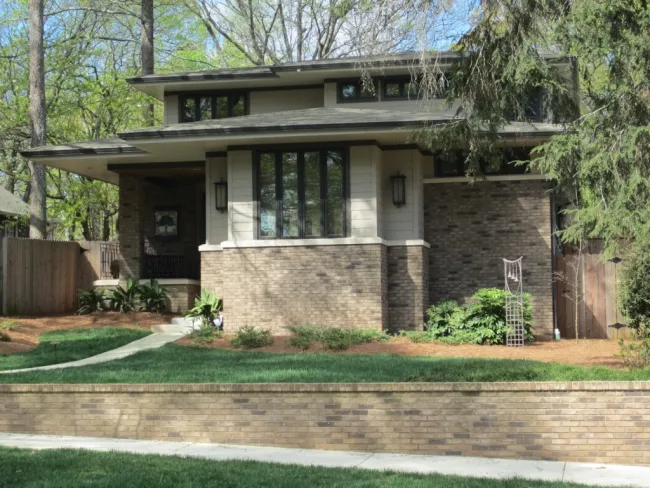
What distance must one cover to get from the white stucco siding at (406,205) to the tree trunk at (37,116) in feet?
39.4

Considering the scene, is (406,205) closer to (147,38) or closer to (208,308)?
(208,308)

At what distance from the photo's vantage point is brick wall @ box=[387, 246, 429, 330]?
19.5 m

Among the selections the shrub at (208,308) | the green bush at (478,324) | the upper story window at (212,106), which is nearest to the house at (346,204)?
the shrub at (208,308)

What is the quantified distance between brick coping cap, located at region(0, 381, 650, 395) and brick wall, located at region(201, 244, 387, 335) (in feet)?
26.1

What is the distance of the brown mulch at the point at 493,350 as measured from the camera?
1603 cm

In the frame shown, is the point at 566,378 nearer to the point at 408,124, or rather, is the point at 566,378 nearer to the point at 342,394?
the point at 342,394

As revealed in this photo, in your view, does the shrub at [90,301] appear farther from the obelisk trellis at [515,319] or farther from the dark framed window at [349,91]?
the obelisk trellis at [515,319]

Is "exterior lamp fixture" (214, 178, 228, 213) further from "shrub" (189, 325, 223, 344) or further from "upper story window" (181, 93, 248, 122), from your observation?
"shrub" (189, 325, 223, 344)

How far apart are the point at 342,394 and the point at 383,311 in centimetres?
862

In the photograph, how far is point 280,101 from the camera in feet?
75.7

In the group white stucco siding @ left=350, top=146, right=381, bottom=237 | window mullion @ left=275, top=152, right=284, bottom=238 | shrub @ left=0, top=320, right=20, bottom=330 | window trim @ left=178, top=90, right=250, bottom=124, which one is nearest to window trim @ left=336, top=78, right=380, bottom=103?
window trim @ left=178, top=90, right=250, bottom=124

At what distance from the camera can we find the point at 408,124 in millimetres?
17984

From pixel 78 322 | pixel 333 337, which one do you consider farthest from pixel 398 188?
pixel 78 322

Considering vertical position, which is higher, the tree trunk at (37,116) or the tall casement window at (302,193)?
the tree trunk at (37,116)
